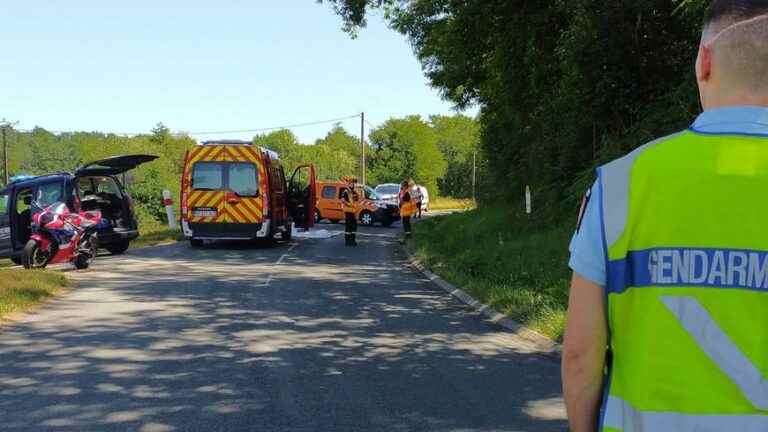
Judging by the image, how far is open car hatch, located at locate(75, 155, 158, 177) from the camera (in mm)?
15930

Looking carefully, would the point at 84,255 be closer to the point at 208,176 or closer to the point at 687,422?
the point at 208,176

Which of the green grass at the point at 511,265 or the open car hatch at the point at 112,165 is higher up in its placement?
the open car hatch at the point at 112,165

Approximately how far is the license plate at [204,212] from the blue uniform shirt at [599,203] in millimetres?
17623

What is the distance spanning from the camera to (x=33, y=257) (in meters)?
13.6

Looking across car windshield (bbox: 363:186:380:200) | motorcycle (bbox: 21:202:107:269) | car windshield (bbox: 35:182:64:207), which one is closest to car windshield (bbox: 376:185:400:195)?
car windshield (bbox: 363:186:380:200)

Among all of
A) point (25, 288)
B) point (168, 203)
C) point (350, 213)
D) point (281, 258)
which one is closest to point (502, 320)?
point (25, 288)

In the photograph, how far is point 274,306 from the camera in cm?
988

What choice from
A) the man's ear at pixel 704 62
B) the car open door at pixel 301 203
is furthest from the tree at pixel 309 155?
the man's ear at pixel 704 62

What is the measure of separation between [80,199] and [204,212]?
142 inches

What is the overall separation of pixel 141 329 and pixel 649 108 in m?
9.19

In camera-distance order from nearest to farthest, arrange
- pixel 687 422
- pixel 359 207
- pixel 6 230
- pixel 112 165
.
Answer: pixel 687 422
pixel 6 230
pixel 112 165
pixel 359 207

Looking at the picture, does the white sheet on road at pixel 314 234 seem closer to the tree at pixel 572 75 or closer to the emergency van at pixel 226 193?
the emergency van at pixel 226 193

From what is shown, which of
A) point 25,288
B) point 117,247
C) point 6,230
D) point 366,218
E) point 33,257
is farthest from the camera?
point 366,218

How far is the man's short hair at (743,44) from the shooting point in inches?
63.6
